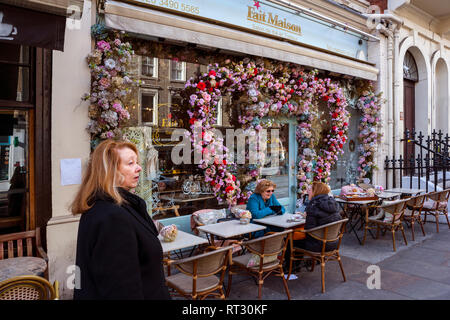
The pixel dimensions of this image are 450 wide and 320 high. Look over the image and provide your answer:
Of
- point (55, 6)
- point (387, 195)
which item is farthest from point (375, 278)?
point (55, 6)

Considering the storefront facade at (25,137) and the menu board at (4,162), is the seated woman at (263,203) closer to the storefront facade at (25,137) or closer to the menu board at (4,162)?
the storefront facade at (25,137)

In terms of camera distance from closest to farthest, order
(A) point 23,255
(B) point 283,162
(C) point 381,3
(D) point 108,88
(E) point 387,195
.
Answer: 1. (A) point 23,255
2. (D) point 108,88
3. (E) point 387,195
4. (B) point 283,162
5. (C) point 381,3

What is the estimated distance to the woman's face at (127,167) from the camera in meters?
1.83

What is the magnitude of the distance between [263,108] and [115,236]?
5.70m

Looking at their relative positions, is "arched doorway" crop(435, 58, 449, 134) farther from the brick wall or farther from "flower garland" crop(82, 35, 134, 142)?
"flower garland" crop(82, 35, 134, 142)

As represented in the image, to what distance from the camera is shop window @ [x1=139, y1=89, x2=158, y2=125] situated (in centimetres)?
561

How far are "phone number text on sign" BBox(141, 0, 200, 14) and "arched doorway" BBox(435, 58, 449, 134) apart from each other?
1131cm

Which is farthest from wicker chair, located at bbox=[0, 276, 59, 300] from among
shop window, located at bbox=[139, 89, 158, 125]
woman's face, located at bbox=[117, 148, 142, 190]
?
shop window, located at bbox=[139, 89, 158, 125]

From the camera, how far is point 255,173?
272 inches

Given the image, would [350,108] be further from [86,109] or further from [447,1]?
[86,109]

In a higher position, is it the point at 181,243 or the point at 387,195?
the point at 387,195

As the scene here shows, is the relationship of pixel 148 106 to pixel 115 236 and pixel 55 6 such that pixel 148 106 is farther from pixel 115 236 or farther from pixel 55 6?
pixel 115 236

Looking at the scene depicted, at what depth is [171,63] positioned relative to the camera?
602cm
